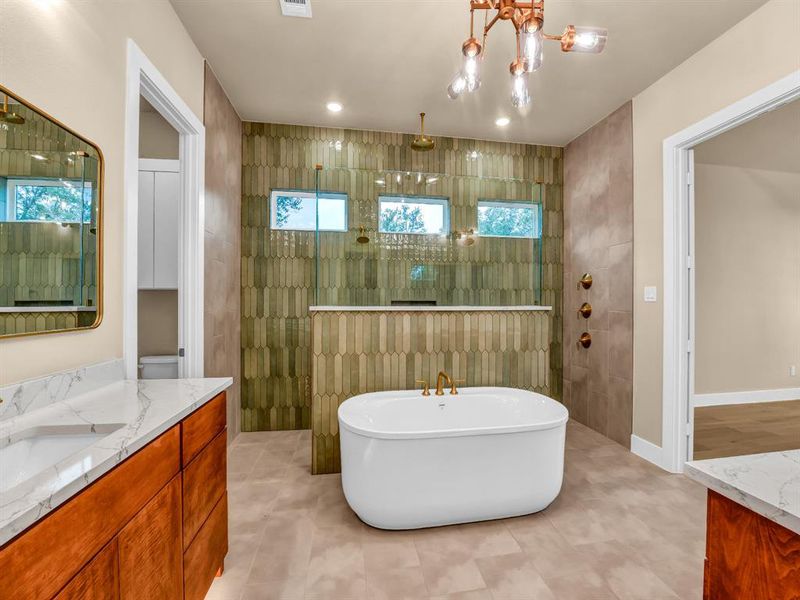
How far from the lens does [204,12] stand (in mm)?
2143

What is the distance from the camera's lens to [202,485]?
1.36 metres

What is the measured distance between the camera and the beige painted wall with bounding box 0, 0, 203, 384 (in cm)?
115

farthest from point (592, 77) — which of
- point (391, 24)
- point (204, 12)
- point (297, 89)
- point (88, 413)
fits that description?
point (88, 413)

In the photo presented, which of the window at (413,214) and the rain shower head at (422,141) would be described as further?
the rain shower head at (422,141)

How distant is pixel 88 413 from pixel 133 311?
679 mm

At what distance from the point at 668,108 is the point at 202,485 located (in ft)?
12.0

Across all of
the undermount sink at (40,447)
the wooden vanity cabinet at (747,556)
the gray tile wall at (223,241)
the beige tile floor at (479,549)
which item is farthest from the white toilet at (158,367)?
the wooden vanity cabinet at (747,556)

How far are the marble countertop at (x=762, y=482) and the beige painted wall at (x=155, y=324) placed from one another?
3.18 m

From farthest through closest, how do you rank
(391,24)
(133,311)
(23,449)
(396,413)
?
(396,413)
(391,24)
(133,311)
(23,449)

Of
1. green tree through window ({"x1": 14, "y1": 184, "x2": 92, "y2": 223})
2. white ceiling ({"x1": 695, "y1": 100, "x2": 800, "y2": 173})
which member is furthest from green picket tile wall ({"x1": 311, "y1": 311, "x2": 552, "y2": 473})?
white ceiling ({"x1": 695, "y1": 100, "x2": 800, "y2": 173})

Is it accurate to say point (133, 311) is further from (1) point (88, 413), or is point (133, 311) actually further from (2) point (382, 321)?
(2) point (382, 321)

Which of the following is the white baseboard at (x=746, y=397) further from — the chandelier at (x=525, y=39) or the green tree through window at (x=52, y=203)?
the green tree through window at (x=52, y=203)

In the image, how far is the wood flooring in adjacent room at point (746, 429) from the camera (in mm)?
2984

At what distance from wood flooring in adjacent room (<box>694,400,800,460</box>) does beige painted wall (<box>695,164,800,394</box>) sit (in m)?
0.31
